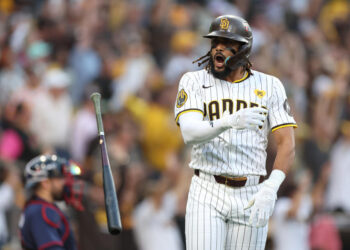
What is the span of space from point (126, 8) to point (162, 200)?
198 inches

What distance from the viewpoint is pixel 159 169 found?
1182cm

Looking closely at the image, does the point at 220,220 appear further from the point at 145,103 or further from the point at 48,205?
the point at 145,103

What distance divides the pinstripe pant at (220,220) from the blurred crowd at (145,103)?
12.2 feet

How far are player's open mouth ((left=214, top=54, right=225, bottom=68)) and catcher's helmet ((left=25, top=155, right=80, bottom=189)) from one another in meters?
2.22

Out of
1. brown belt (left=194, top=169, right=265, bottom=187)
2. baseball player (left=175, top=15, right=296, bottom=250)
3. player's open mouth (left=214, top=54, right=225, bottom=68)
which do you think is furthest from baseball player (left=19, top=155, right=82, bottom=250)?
player's open mouth (left=214, top=54, right=225, bottom=68)

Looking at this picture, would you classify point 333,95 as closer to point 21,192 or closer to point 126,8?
point 126,8

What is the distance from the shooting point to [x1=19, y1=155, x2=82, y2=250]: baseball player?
6832 mm

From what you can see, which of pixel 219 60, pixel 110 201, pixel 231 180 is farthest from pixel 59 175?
pixel 219 60

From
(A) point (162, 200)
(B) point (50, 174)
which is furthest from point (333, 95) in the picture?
(B) point (50, 174)

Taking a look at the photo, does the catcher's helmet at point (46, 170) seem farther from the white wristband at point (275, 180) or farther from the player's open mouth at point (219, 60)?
the white wristband at point (275, 180)

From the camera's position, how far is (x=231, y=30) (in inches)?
224

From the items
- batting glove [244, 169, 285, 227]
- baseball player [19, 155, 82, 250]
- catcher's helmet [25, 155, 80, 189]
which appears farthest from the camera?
catcher's helmet [25, 155, 80, 189]

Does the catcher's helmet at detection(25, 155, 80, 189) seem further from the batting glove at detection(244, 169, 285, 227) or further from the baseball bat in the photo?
the batting glove at detection(244, 169, 285, 227)

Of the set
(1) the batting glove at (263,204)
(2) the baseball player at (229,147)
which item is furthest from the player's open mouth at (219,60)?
(1) the batting glove at (263,204)
